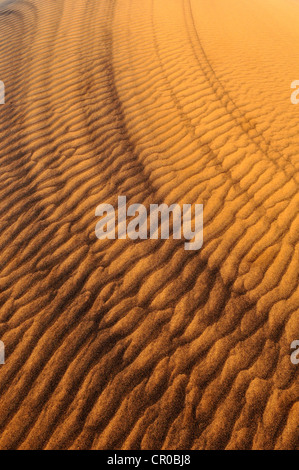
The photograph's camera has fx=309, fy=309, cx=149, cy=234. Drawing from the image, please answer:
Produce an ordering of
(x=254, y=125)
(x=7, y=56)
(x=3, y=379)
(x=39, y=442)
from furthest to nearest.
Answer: (x=7, y=56), (x=254, y=125), (x=3, y=379), (x=39, y=442)

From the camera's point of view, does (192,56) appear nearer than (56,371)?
No

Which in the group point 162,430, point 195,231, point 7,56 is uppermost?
point 7,56

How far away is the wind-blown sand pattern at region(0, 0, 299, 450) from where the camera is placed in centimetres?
222

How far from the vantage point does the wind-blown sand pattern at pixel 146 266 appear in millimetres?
2225

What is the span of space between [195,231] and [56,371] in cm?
191

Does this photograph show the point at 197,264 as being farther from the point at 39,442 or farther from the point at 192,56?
the point at 192,56

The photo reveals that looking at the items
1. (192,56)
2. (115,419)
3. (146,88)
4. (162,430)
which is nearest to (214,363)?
(162,430)

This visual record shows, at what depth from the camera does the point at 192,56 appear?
7191 millimetres

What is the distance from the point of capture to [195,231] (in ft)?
11.1

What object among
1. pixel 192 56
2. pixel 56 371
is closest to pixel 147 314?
pixel 56 371

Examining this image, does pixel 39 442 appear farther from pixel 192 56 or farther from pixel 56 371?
pixel 192 56

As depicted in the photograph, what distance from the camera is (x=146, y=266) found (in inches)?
121

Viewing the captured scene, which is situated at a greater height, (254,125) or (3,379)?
(254,125)

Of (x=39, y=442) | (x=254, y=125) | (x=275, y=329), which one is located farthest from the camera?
(x=254, y=125)
